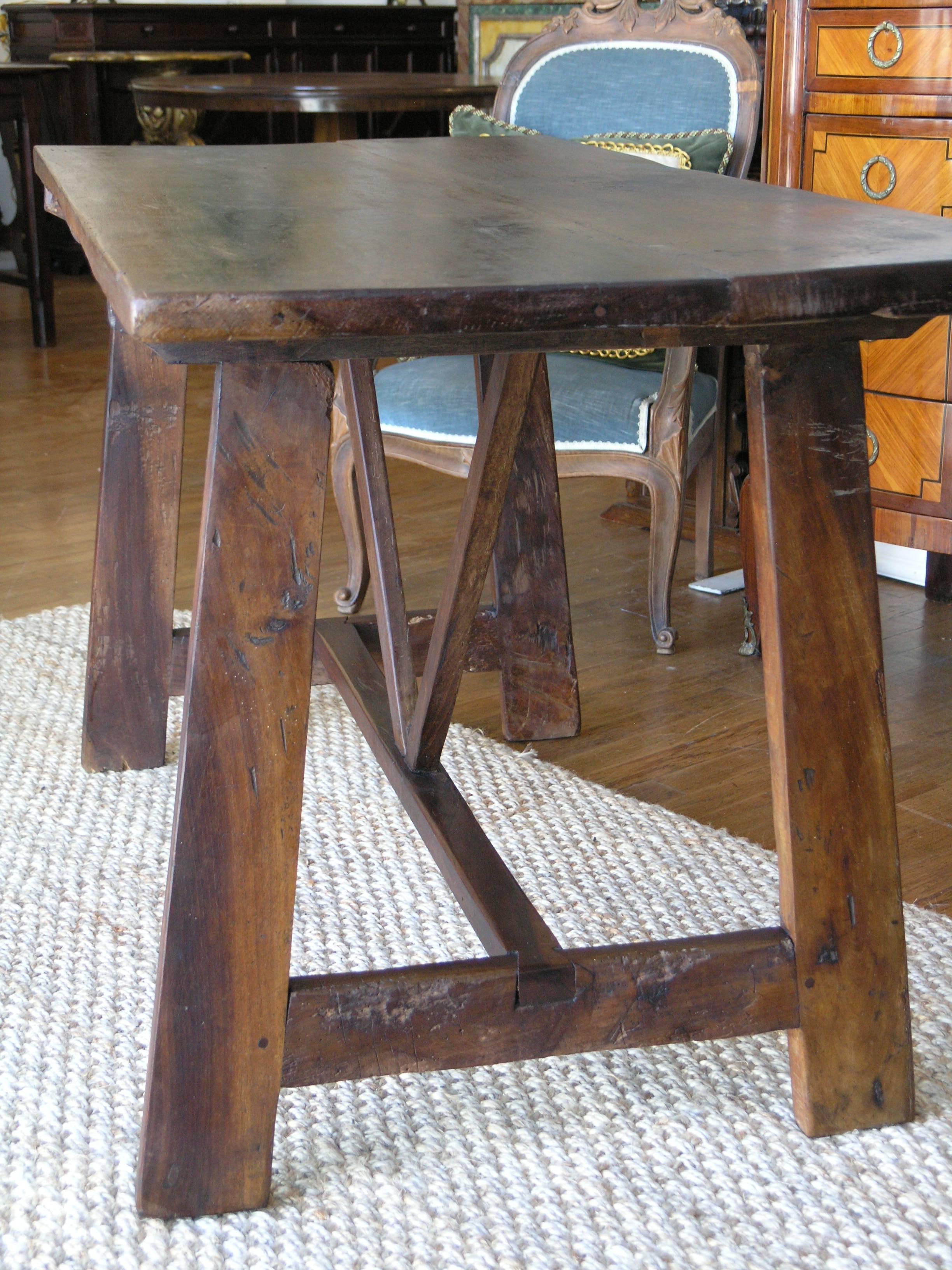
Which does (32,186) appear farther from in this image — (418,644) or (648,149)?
(418,644)

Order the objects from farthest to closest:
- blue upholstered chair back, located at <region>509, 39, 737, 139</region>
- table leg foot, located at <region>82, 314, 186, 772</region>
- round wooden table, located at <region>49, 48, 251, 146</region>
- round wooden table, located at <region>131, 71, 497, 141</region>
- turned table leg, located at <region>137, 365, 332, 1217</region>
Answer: round wooden table, located at <region>49, 48, 251, 146</region> → round wooden table, located at <region>131, 71, 497, 141</region> → blue upholstered chair back, located at <region>509, 39, 737, 139</region> → table leg foot, located at <region>82, 314, 186, 772</region> → turned table leg, located at <region>137, 365, 332, 1217</region>

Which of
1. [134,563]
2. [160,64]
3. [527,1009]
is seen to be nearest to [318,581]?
[527,1009]

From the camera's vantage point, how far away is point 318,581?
0.91 meters

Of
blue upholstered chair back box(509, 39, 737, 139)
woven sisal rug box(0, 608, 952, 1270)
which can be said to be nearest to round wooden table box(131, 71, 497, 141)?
blue upholstered chair back box(509, 39, 737, 139)

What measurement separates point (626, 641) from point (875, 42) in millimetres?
906

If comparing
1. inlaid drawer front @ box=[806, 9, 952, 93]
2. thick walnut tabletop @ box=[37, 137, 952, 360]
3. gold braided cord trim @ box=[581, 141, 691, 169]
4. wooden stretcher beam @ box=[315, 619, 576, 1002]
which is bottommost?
wooden stretcher beam @ box=[315, 619, 576, 1002]

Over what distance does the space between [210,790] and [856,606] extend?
0.45m

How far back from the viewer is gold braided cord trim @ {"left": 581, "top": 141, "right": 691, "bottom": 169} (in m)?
2.05

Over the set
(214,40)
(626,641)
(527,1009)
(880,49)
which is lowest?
(626,641)

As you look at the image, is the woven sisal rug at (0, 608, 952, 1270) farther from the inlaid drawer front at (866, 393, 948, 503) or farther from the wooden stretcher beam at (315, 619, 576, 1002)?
the inlaid drawer front at (866, 393, 948, 503)

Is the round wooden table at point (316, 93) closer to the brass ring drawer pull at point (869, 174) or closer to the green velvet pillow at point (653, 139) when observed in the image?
the green velvet pillow at point (653, 139)

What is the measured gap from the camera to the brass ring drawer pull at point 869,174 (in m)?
2.03

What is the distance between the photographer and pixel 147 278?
772mm

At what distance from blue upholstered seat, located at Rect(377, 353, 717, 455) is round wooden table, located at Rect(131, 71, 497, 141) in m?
1.60
